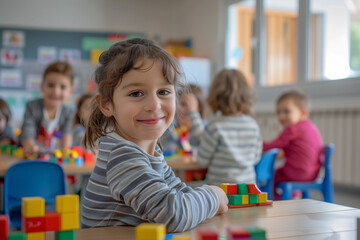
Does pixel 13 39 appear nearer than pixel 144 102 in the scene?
No

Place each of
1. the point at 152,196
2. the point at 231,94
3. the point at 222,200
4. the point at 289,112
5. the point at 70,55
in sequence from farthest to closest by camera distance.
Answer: the point at 70,55 → the point at 289,112 → the point at 231,94 → the point at 222,200 → the point at 152,196

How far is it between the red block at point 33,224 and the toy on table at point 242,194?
0.52 metres

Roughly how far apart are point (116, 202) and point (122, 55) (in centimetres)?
36

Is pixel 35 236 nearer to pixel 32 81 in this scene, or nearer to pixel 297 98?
pixel 297 98

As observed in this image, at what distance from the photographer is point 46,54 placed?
6.65 m

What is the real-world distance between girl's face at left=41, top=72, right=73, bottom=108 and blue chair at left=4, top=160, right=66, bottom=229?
4.25 ft

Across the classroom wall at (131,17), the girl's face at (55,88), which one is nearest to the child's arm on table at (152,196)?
the girl's face at (55,88)

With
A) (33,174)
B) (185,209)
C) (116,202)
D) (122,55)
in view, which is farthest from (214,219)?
(33,174)

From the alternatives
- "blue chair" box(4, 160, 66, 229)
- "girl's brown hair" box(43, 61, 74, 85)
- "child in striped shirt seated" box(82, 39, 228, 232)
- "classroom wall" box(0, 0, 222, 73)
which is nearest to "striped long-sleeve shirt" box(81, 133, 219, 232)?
"child in striped shirt seated" box(82, 39, 228, 232)

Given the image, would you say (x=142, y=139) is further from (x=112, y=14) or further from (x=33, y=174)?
(x=112, y=14)

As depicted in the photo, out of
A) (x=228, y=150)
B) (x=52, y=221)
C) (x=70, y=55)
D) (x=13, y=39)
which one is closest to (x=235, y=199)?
(x=52, y=221)

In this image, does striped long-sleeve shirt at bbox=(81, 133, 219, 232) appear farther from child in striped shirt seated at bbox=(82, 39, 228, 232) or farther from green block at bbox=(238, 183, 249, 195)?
green block at bbox=(238, 183, 249, 195)

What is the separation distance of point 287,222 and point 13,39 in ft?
20.7

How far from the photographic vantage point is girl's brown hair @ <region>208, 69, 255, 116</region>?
108 inches
